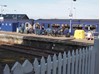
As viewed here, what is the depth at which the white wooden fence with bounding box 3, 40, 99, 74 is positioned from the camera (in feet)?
7.64

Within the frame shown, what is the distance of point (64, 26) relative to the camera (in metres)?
29.5

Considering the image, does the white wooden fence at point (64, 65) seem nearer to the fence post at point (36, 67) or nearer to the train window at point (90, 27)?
the fence post at point (36, 67)

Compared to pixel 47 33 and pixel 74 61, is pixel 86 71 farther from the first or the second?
pixel 47 33

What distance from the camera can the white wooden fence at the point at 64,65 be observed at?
7.64 feet

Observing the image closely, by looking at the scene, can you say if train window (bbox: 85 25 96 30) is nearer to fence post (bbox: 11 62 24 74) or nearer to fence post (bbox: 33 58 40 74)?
fence post (bbox: 33 58 40 74)

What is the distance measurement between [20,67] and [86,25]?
25.9m

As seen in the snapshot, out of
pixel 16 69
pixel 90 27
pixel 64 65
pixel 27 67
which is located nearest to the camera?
pixel 16 69

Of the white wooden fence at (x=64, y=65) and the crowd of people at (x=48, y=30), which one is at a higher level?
the white wooden fence at (x=64, y=65)

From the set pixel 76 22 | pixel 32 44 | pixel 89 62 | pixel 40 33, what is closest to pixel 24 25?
pixel 40 33

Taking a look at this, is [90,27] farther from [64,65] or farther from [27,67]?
[27,67]

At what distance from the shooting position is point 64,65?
10.7ft

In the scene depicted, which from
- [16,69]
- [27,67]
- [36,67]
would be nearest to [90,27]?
[36,67]

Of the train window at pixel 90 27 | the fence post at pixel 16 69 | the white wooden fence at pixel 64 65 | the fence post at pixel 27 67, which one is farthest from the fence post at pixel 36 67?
the train window at pixel 90 27

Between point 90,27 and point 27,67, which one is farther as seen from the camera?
→ point 90,27
